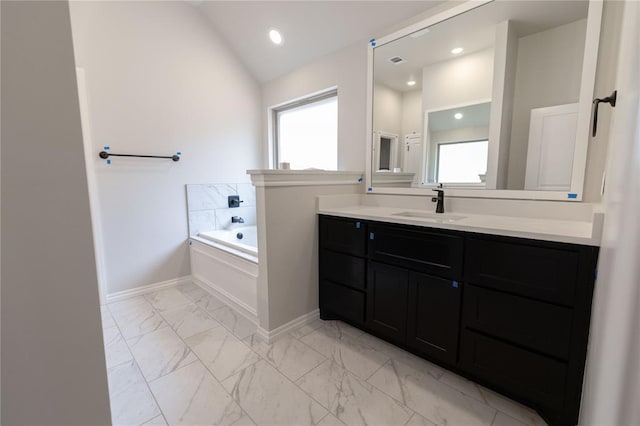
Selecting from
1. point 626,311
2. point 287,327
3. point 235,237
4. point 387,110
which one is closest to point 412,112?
point 387,110

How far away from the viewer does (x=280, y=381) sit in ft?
5.34

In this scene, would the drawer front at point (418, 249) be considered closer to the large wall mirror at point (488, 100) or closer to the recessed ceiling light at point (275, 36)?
the large wall mirror at point (488, 100)

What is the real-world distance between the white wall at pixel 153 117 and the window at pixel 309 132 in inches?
20.8

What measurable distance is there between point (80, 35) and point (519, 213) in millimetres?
3548

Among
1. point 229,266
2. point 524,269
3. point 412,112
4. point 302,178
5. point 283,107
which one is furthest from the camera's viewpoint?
point 283,107

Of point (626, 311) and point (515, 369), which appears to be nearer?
point (626, 311)

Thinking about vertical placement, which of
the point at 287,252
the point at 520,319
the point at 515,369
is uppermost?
the point at 287,252

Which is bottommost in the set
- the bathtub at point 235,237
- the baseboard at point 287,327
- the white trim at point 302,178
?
the baseboard at point 287,327

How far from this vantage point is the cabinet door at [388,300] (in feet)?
5.81

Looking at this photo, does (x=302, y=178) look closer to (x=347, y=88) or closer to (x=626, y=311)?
(x=347, y=88)

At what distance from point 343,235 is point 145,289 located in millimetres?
2153

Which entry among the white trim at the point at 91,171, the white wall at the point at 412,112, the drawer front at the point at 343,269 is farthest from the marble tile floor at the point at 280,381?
the white wall at the point at 412,112

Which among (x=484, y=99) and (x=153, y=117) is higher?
(x=153, y=117)

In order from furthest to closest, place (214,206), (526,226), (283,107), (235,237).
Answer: (283,107)
(214,206)
(235,237)
(526,226)
